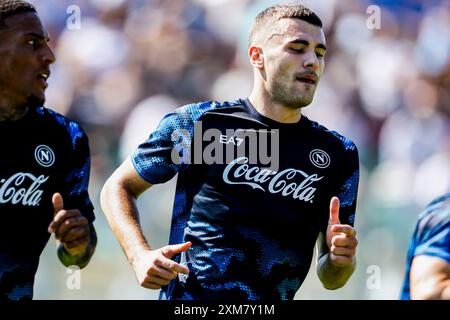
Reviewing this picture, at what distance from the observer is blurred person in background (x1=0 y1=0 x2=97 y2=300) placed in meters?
4.51

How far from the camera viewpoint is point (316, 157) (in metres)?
4.67

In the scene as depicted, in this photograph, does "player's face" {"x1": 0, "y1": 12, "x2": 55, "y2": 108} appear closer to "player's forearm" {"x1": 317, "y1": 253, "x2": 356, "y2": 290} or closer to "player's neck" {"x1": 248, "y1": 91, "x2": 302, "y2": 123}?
"player's neck" {"x1": 248, "y1": 91, "x2": 302, "y2": 123}

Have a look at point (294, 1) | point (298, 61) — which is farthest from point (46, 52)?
point (294, 1)

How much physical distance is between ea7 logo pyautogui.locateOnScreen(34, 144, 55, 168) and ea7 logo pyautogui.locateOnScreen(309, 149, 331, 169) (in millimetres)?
1439

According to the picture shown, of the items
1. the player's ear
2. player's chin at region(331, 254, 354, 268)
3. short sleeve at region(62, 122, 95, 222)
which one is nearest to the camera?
player's chin at region(331, 254, 354, 268)

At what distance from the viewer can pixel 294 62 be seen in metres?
4.66

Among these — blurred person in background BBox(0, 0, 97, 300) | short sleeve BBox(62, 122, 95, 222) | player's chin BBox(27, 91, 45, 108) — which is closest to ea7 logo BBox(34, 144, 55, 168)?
blurred person in background BBox(0, 0, 97, 300)

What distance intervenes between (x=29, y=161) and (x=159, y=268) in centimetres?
115

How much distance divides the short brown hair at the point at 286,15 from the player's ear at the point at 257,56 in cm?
9

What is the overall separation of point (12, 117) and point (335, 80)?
304 centimetres

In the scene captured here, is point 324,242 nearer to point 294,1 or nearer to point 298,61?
point 298,61

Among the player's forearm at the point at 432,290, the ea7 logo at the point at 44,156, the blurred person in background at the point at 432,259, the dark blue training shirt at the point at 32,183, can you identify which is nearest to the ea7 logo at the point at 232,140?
the dark blue training shirt at the point at 32,183

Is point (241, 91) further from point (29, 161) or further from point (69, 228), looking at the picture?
point (69, 228)

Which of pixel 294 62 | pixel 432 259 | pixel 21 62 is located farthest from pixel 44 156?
pixel 432 259
